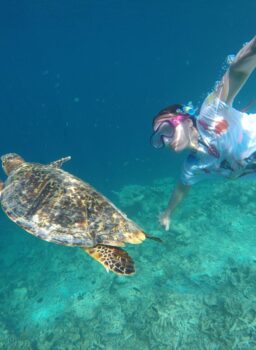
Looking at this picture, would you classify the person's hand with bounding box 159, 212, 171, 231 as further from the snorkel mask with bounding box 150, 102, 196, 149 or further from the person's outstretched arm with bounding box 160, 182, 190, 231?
the snorkel mask with bounding box 150, 102, 196, 149

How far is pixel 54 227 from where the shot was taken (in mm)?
3848

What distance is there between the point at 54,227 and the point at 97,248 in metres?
0.65

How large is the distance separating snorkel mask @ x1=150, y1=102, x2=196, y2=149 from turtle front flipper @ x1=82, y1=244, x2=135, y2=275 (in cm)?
153

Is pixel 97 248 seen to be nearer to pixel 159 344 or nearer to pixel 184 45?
pixel 159 344

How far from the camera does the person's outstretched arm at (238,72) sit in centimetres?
252

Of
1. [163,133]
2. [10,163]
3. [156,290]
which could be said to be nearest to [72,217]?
[163,133]

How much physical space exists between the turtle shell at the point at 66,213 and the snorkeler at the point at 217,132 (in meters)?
1.20

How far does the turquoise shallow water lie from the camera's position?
23.4 feet

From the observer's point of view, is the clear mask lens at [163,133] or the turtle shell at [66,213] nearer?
the clear mask lens at [163,133]

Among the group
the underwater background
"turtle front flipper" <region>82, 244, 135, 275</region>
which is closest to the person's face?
"turtle front flipper" <region>82, 244, 135, 275</region>

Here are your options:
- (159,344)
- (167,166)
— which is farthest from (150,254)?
(167,166)

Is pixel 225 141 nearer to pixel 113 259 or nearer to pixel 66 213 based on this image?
pixel 113 259

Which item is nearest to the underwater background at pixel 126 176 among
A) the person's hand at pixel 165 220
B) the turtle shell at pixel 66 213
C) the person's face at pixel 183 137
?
the person's hand at pixel 165 220

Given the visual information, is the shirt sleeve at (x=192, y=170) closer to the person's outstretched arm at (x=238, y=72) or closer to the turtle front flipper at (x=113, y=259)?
the person's outstretched arm at (x=238, y=72)
